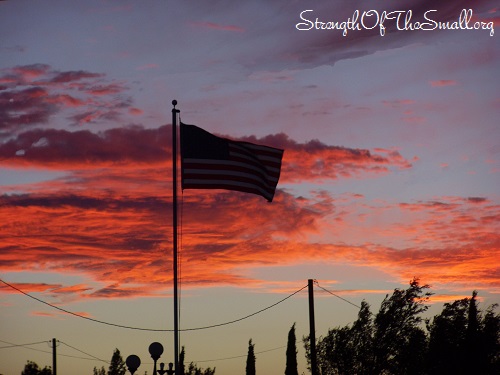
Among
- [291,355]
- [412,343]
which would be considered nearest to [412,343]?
[412,343]

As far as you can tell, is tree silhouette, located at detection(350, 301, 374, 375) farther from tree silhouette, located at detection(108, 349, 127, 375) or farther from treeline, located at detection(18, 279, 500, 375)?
tree silhouette, located at detection(108, 349, 127, 375)

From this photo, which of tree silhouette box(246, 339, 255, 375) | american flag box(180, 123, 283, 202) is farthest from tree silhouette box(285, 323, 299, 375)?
american flag box(180, 123, 283, 202)

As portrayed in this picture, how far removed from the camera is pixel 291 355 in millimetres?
96250

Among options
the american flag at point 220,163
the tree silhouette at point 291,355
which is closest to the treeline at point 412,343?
the tree silhouette at point 291,355

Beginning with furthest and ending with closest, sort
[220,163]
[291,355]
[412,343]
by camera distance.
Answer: [291,355]
[412,343]
[220,163]

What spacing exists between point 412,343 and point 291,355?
1250 inches

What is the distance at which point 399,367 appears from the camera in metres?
65.4

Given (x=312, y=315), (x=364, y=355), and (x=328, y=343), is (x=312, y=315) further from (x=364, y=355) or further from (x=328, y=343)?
(x=328, y=343)

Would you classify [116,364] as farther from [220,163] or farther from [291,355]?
[220,163]

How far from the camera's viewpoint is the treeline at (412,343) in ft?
217

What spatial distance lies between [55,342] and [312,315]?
37.7 meters

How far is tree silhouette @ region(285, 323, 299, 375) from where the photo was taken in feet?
311

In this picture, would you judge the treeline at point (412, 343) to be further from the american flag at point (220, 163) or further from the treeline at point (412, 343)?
the american flag at point (220, 163)

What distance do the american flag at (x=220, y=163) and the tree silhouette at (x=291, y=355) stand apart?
68.6m
